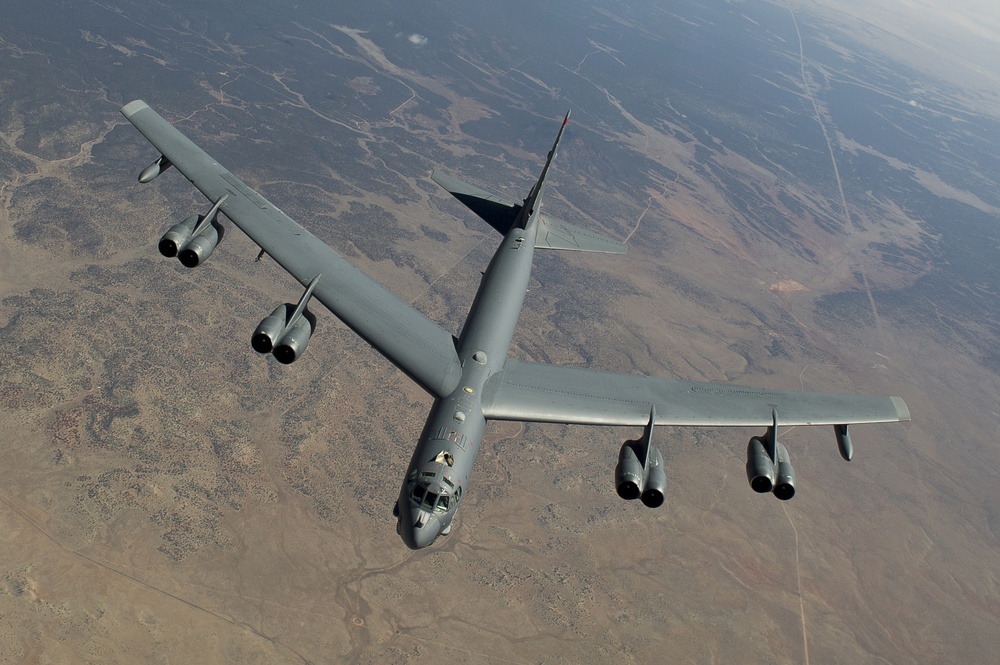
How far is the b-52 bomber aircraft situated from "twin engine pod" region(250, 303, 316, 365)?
51 millimetres

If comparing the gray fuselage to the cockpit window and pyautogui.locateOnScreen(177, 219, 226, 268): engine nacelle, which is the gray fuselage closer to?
the cockpit window

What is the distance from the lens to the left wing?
92.8 ft

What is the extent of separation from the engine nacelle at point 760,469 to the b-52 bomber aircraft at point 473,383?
6 cm

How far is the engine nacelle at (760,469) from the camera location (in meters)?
27.2

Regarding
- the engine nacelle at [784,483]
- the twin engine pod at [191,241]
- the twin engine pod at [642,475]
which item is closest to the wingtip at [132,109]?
the twin engine pod at [191,241]

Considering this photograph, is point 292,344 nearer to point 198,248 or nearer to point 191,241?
point 198,248

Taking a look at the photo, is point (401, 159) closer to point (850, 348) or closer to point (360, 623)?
point (850, 348)

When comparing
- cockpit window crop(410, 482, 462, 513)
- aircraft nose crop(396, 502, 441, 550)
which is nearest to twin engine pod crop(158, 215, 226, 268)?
cockpit window crop(410, 482, 462, 513)

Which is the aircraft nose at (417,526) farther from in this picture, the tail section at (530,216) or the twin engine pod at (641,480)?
the tail section at (530,216)

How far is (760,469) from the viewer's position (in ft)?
90.1

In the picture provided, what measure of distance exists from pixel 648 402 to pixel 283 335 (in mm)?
17272

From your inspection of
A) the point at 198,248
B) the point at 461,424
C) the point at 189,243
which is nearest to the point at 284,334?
the point at 198,248

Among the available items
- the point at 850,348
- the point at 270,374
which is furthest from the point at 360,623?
the point at 850,348

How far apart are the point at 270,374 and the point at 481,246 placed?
5814 cm
